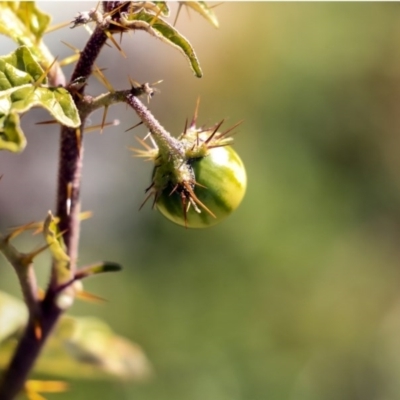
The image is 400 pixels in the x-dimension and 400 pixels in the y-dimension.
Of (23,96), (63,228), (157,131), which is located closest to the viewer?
(23,96)

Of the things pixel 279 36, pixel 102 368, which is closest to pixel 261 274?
pixel 279 36

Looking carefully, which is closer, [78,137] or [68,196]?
[78,137]

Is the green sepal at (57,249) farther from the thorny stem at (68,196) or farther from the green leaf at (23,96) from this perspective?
the green leaf at (23,96)

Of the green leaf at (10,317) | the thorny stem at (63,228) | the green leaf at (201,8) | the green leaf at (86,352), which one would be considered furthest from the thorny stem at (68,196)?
the green leaf at (86,352)

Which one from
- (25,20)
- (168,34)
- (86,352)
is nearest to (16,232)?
(25,20)

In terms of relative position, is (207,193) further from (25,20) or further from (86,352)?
(86,352)

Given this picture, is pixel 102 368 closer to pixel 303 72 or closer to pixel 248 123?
pixel 248 123

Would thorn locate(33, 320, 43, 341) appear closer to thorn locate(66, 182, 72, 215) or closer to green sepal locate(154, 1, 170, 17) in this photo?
thorn locate(66, 182, 72, 215)

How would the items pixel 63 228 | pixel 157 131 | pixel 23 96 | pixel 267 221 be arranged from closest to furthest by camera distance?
1. pixel 23 96
2. pixel 157 131
3. pixel 63 228
4. pixel 267 221
